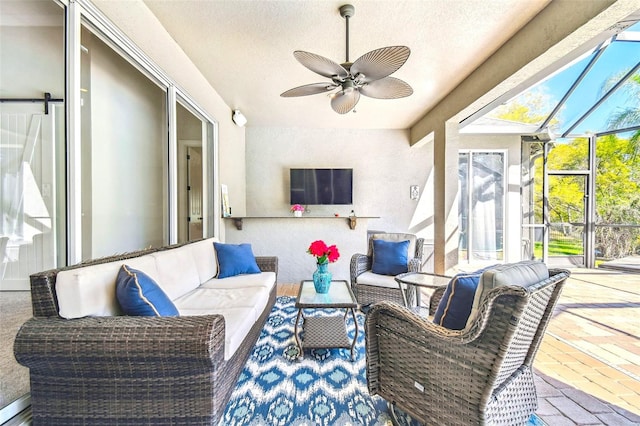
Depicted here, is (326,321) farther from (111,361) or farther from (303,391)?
(111,361)

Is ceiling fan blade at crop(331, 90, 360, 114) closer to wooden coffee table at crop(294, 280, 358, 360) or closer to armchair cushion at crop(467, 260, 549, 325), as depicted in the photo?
wooden coffee table at crop(294, 280, 358, 360)

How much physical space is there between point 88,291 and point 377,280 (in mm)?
2437

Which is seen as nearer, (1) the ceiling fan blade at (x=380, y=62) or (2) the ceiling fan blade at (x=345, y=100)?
(1) the ceiling fan blade at (x=380, y=62)

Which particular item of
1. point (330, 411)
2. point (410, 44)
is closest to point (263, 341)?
point (330, 411)

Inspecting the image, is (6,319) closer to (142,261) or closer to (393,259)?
(142,261)

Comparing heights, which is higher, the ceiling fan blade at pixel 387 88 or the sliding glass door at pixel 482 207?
the ceiling fan blade at pixel 387 88

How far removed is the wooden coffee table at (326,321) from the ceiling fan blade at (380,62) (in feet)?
5.93

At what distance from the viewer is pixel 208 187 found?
13.2ft

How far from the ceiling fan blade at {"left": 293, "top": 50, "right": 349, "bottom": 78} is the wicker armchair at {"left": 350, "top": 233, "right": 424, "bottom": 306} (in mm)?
1985

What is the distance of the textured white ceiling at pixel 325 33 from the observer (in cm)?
227

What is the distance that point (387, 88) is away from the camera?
249cm

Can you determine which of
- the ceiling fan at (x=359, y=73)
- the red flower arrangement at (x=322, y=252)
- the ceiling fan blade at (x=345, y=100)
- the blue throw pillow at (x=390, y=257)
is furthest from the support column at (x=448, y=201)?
the red flower arrangement at (x=322, y=252)

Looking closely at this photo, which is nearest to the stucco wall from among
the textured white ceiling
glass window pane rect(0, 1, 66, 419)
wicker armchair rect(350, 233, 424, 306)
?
the textured white ceiling

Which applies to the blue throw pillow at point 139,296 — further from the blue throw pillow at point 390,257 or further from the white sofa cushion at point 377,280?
the blue throw pillow at point 390,257
